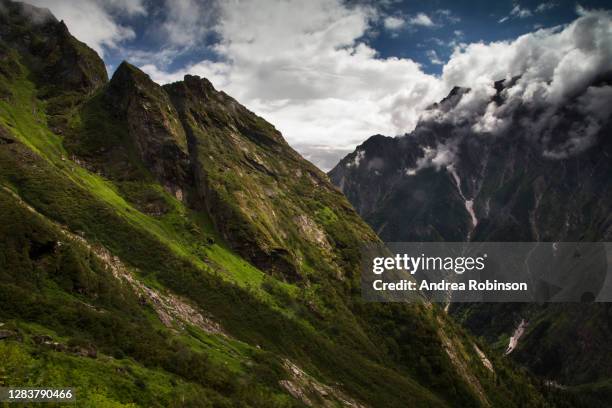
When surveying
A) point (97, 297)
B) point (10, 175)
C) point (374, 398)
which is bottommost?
point (374, 398)

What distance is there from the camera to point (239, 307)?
559 feet

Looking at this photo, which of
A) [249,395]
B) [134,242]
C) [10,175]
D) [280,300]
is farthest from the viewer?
[280,300]

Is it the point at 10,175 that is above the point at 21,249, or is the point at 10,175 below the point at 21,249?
above

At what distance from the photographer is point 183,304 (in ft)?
496

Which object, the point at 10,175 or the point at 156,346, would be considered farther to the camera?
the point at 10,175

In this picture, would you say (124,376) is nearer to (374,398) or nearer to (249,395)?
(249,395)

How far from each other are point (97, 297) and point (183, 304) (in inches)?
1688

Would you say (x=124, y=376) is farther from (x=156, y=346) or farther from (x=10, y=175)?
(x=10, y=175)

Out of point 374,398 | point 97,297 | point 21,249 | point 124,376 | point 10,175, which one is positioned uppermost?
point 10,175

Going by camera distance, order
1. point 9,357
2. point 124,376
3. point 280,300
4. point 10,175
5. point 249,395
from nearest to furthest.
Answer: point 9,357, point 124,376, point 249,395, point 10,175, point 280,300

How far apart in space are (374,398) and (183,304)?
7726 cm

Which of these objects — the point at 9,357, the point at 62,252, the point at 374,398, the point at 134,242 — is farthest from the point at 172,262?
the point at 9,357

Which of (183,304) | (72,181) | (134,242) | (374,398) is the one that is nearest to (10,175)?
(72,181)

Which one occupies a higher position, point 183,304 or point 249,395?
point 183,304
